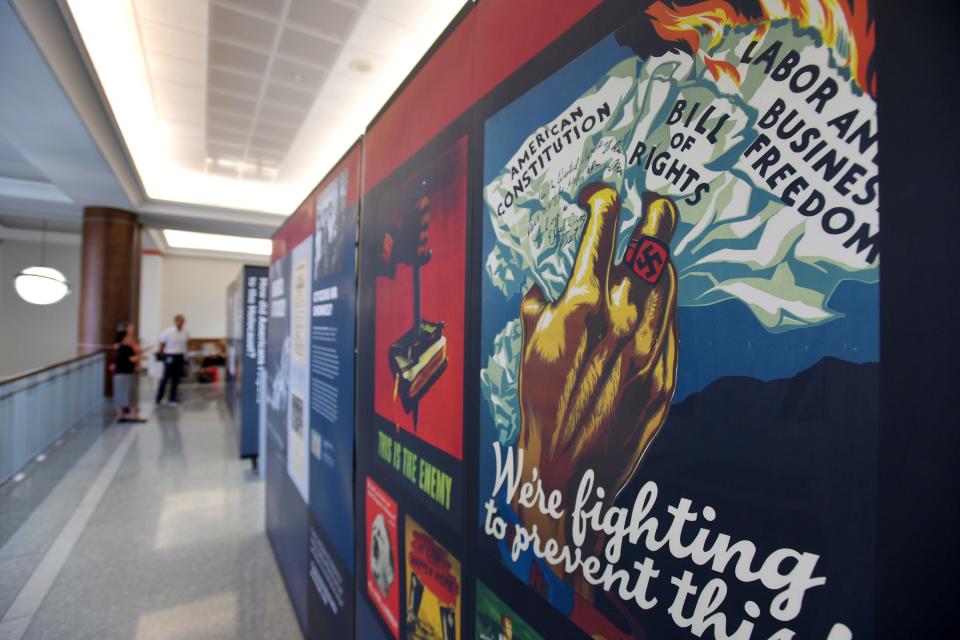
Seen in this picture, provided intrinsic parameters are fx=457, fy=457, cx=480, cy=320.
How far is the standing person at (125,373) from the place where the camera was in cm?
650

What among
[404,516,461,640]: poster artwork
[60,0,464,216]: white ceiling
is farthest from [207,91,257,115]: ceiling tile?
[404,516,461,640]: poster artwork

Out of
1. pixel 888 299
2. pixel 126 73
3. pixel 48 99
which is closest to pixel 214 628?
pixel 888 299

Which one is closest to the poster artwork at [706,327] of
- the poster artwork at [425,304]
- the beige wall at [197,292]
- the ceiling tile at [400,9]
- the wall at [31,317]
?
the poster artwork at [425,304]

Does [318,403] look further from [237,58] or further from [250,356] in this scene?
[237,58]

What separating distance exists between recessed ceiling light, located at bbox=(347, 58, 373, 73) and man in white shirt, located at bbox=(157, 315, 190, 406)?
217 inches

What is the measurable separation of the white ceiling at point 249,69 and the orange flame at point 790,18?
13.0 feet

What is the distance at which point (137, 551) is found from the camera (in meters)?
3.16

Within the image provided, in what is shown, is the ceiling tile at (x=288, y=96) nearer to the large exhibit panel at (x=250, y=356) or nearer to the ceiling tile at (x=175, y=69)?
the ceiling tile at (x=175, y=69)

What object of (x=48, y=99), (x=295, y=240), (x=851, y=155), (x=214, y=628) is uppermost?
(x=48, y=99)

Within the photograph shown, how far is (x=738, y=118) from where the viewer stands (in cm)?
49

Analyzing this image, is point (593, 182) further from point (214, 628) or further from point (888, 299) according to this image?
point (214, 628)

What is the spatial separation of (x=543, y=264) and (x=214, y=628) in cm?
281

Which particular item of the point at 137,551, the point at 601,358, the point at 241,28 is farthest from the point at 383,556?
the point at 241,28

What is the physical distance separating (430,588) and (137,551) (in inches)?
125
